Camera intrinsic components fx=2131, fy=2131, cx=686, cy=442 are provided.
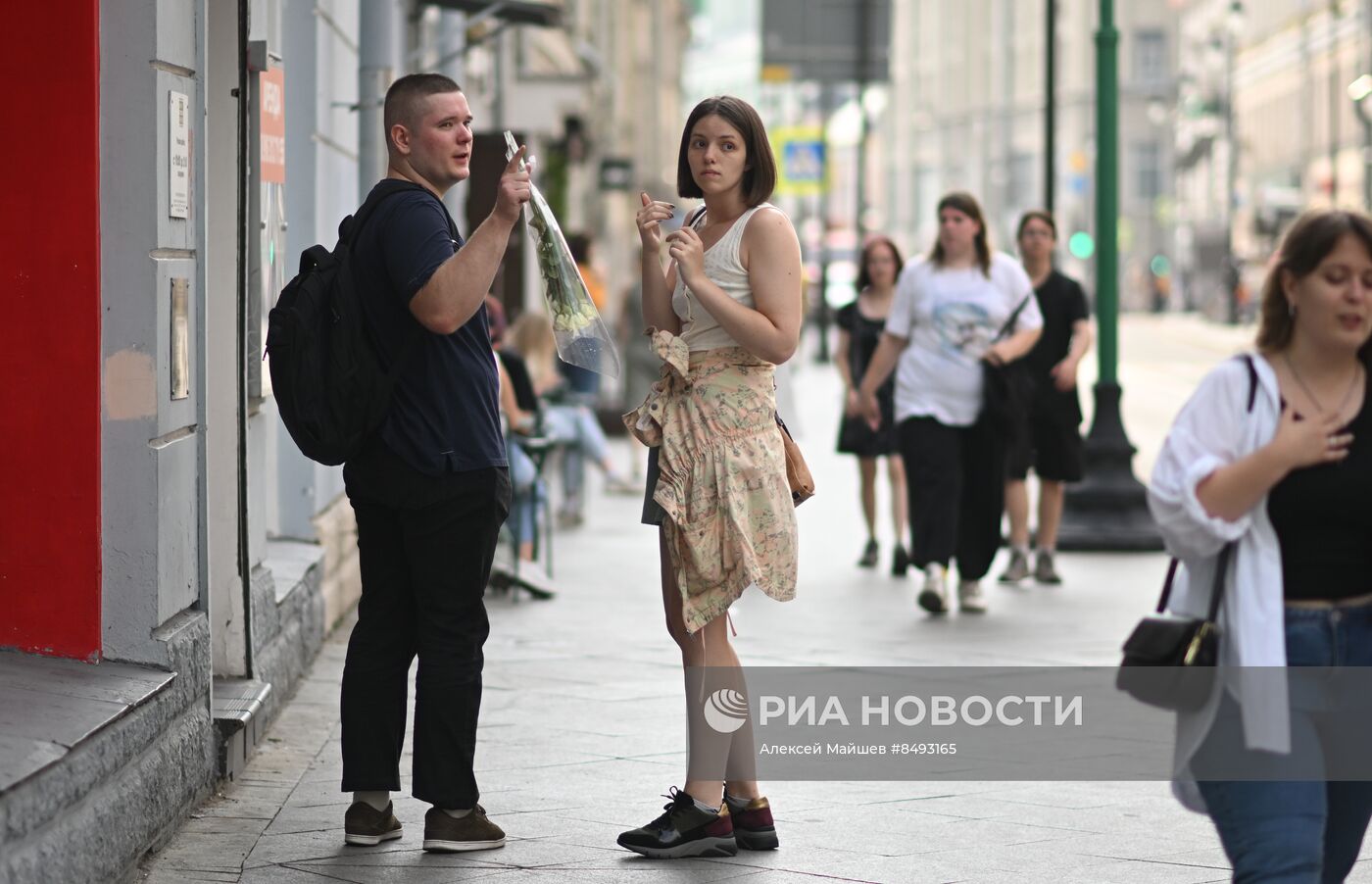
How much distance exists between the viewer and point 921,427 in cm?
970

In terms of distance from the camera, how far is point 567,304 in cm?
541

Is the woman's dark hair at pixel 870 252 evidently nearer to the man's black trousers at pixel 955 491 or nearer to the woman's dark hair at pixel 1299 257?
the man's black trousers at pixel 955 491

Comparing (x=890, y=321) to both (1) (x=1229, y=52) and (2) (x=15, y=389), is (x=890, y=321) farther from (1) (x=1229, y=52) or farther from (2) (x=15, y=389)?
(1) (x=1229, y=52)

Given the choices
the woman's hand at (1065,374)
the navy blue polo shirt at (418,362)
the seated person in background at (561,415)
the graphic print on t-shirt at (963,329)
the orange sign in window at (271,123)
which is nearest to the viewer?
the navy blue polo shirt at (418,362)

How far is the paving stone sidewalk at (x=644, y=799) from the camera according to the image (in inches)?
204

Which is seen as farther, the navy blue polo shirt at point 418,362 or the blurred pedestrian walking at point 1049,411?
the blurred pedestrian walking at point 1049,411

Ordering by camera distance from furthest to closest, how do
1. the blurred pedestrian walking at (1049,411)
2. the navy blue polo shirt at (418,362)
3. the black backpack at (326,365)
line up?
the blurred pedestrian walking at (1049,411) < the navy blue polo shirt at (418,362) < the black backpack at (326,365)

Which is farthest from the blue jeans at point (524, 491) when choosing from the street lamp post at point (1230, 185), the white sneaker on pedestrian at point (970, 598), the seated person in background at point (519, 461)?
the street lamp post at point (1230, 185)

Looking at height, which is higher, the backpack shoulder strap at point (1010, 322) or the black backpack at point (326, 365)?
the backpack shoulder strap at point (1010, 322)

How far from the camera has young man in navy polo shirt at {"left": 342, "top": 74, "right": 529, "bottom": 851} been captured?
5137 mm

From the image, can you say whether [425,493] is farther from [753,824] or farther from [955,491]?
[955,491]

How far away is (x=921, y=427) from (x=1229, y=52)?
62824 mm

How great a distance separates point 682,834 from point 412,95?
1930 mm

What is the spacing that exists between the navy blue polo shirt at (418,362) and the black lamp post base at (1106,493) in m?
7.83
